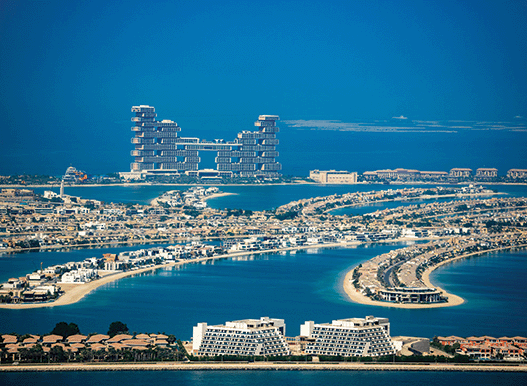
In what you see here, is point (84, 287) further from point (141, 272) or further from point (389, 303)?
point (389, 303)

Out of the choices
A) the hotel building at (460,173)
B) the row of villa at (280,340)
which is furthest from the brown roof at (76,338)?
the hotel building at (460,173)

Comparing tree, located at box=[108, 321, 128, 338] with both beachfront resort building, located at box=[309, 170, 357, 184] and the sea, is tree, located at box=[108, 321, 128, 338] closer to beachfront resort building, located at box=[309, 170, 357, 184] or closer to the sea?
the sea

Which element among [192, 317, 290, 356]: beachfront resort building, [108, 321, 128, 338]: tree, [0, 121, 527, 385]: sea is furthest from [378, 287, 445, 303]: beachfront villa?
[108, 321, 128, 338]: tree

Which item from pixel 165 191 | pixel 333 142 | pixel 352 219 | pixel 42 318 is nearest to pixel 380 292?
pixel 42 318

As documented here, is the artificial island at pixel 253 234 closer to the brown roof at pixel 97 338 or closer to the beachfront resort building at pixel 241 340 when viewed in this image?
the brown roof at pixel 97 338

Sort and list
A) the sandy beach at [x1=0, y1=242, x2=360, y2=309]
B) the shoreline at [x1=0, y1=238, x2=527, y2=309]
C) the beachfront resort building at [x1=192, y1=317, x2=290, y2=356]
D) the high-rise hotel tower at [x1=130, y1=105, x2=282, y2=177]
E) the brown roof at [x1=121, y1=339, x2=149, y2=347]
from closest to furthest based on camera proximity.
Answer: the beachfront resort building at [x1=192, y1=317, x2=290, y2=356]
the brown roof at [x1=121, y1=339, x2=149, y2=347]
the sandy beach at [x1=0, y1=242, x2=360, y2=309]
the shoreline at [x1=0, y1=238, x2=527, y2=309]
the high-rise hotel tower at [x1=130, y1=105, x2=282, y2=177]
